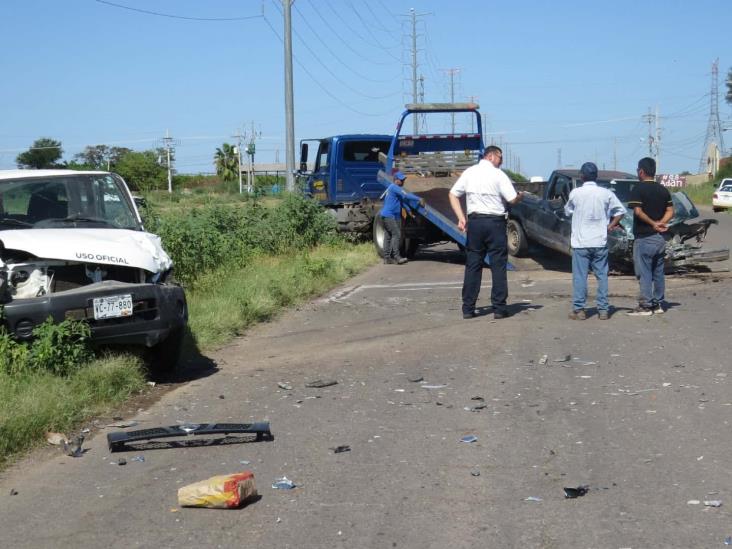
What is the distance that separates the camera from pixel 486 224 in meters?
11.4

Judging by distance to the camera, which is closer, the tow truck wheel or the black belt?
the black belt

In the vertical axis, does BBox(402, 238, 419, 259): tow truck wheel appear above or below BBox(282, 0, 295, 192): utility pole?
below

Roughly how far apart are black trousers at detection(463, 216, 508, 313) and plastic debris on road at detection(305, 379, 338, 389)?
11.6 ft

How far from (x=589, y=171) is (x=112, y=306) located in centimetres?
622

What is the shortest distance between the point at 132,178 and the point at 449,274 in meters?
79.6

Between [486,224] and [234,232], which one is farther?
[234,232]

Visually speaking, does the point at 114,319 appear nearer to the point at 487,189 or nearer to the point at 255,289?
the point at 487,189

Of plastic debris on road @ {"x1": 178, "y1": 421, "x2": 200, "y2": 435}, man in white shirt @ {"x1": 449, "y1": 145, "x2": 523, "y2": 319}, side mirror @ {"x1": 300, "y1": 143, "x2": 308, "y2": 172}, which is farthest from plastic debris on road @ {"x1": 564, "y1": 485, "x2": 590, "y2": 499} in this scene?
side mirror @ {"x1": 300, "y1": 143, "x2": 308, "y2": 172}

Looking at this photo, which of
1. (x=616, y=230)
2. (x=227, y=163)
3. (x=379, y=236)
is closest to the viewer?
(x=616, y=230)

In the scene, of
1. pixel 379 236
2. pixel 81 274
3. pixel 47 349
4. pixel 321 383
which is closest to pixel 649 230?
pixel 321 383

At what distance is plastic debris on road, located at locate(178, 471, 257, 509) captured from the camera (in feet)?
16.5

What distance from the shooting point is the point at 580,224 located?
11.5 m

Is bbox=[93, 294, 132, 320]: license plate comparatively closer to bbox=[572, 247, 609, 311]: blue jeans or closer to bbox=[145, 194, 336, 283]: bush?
bbox=[572, 247, 609, 311]: blue jeans

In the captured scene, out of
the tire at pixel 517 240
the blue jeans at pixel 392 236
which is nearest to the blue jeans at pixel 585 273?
the tire at pixel 517 240
